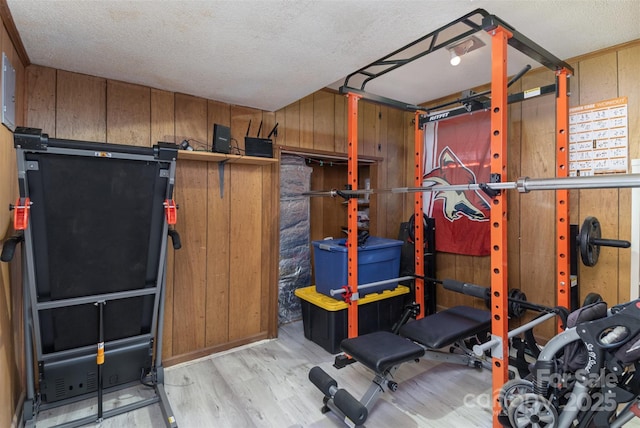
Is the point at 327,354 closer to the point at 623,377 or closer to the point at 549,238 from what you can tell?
the point at 623,377

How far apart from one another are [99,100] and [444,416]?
118 inches

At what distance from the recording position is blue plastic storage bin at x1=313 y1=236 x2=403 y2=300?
258 centimetres

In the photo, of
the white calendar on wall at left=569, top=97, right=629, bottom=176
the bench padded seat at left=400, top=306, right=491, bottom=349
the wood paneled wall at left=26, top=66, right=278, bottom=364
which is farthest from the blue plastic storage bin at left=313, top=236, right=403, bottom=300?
the white calendar on wall at left=569, top=97, right=629, bottom=176

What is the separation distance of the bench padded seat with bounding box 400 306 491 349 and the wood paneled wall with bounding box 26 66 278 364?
1.39m

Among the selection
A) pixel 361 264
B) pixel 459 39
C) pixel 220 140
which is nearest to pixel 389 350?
pixel 361 264

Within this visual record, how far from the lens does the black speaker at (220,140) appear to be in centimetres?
238

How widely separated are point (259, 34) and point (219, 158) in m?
1.05

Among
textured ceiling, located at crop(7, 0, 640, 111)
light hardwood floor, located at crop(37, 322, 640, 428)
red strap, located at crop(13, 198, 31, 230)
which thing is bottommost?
light hardwood floor, located at crop(37, 322, 640, 428)

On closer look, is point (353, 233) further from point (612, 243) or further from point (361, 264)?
point (612, 243)

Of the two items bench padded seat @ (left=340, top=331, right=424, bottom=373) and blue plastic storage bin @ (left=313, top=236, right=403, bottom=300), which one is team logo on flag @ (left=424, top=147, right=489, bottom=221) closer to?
blue plastic storage bin @ (left=313, top=236, right=403, bottom=300)

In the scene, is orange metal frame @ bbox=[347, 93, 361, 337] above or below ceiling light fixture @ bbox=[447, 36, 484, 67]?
below

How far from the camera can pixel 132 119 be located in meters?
2.26

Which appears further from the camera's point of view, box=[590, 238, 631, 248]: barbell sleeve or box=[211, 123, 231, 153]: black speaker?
box=[211, 123, 231, 153]: black speaker

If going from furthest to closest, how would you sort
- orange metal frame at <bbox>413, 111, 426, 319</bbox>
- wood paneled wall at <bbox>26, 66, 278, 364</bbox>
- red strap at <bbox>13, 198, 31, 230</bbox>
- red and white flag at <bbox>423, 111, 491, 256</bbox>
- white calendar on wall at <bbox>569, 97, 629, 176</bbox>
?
red and white flag at <bbox>423, 111, 491, 256</bbox> → orange metal frame at <bbox>413, 111, 426, 319</bbox> → white calendar on wall at <bbox>569, 97, 629, 176</bbox> → wood paneled wall at <bbox>26, 66, 278, 364</bbox> → red strap at <bbox>13, 198, 31, 230</bbox>
